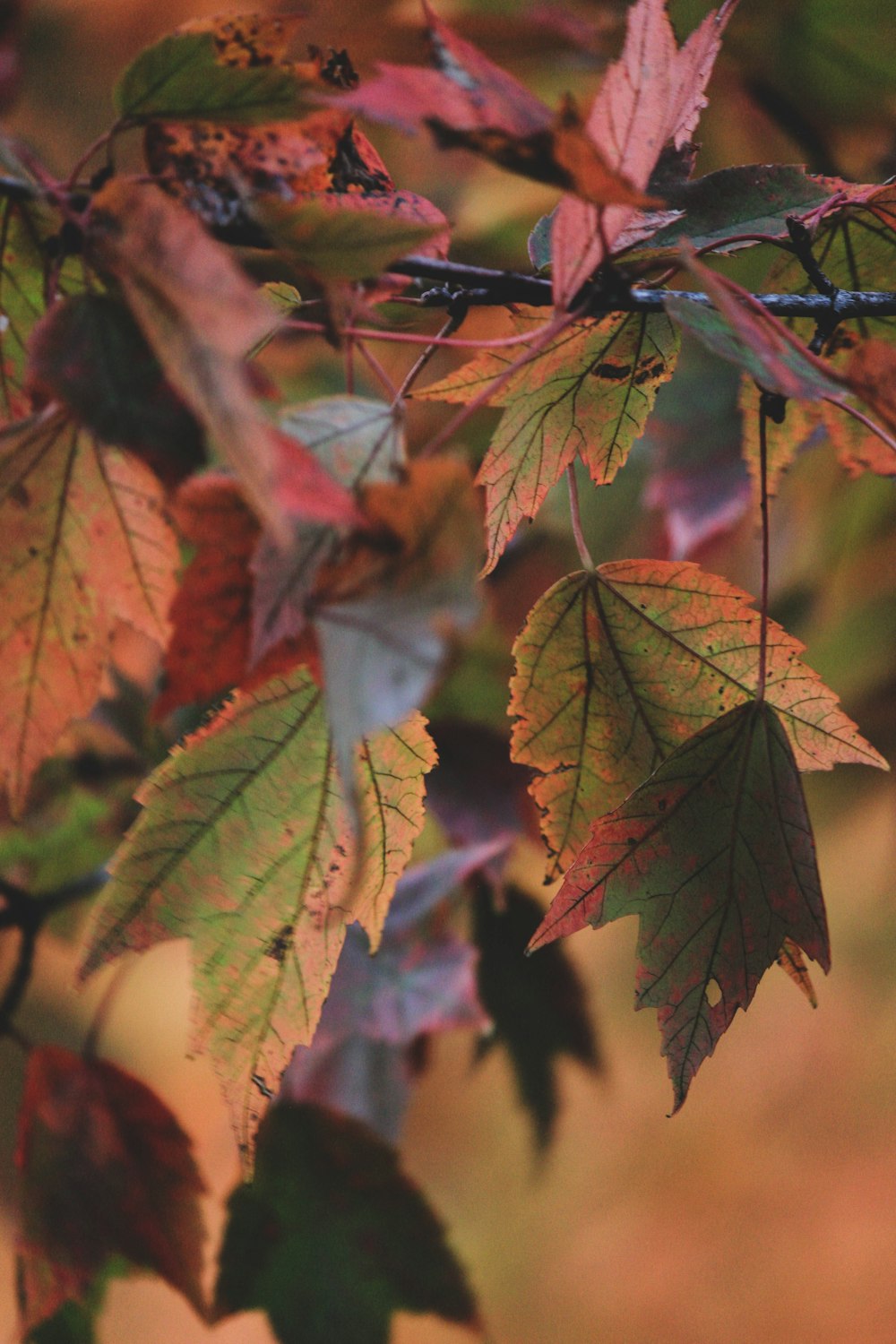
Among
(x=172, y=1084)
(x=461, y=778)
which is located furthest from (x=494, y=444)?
(x=172, y=1084)

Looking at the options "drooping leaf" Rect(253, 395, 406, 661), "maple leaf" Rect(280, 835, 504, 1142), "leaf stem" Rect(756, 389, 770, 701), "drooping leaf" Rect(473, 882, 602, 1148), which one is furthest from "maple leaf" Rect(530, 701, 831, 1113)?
"drooping leaf" Rect(473, 882, 602, 1148)

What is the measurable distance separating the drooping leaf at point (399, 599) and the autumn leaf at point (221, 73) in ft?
0.36

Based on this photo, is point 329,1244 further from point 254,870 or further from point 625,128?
point 625,128

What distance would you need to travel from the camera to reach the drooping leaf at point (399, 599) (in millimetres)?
200

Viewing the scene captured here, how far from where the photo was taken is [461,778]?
634mm

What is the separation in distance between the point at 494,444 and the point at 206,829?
0.15m

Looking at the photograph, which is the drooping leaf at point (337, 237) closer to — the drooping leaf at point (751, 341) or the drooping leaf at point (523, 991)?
the drooping leaf at point (751, 341)

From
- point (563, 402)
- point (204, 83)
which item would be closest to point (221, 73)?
point (204, 83)

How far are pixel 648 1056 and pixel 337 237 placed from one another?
122 centimetres

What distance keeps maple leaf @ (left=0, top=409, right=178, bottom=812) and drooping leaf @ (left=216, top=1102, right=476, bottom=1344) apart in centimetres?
32

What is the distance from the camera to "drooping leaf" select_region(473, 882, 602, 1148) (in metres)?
0.68

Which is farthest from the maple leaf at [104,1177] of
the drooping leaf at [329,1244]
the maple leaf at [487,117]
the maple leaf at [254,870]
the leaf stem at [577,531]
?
the maple leaf at [487,117]

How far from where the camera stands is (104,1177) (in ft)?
1.58

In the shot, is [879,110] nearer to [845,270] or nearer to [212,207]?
[845,270]
